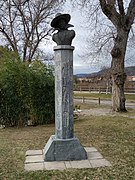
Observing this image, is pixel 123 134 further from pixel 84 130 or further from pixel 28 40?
pixel 28 40

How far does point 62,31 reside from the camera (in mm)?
5461

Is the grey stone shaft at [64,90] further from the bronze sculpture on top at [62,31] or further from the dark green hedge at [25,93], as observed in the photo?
the dark green hedge at [25,93]

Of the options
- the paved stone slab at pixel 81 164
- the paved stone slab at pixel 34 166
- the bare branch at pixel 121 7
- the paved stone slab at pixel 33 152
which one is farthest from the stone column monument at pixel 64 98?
the bare branch at pixel 121 7

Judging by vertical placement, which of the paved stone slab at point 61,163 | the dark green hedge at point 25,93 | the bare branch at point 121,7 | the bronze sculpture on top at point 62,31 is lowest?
the paved stone slab at point 61,163

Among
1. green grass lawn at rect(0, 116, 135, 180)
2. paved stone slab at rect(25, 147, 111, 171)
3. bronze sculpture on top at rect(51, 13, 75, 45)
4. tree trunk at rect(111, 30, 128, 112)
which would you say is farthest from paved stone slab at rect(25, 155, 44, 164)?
tree trunk at rect(111, 30, 128, 112)

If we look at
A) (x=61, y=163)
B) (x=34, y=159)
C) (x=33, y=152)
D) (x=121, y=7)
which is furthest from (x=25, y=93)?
(x=121, y=7)

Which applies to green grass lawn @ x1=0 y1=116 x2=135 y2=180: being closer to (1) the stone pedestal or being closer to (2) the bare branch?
(1) the stone pedestal

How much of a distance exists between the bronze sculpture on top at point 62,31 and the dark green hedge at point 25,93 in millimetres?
4919

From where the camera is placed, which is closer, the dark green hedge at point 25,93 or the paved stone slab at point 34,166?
the paved stone slab at point 34,166

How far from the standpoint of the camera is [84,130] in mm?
8852

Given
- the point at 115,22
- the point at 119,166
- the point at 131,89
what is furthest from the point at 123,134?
the point at 131,89

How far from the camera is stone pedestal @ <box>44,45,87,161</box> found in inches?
213

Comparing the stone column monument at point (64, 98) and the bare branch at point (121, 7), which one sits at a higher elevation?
the bare branch at point (121, 7)

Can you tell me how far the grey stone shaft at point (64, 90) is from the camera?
17.8 ft
